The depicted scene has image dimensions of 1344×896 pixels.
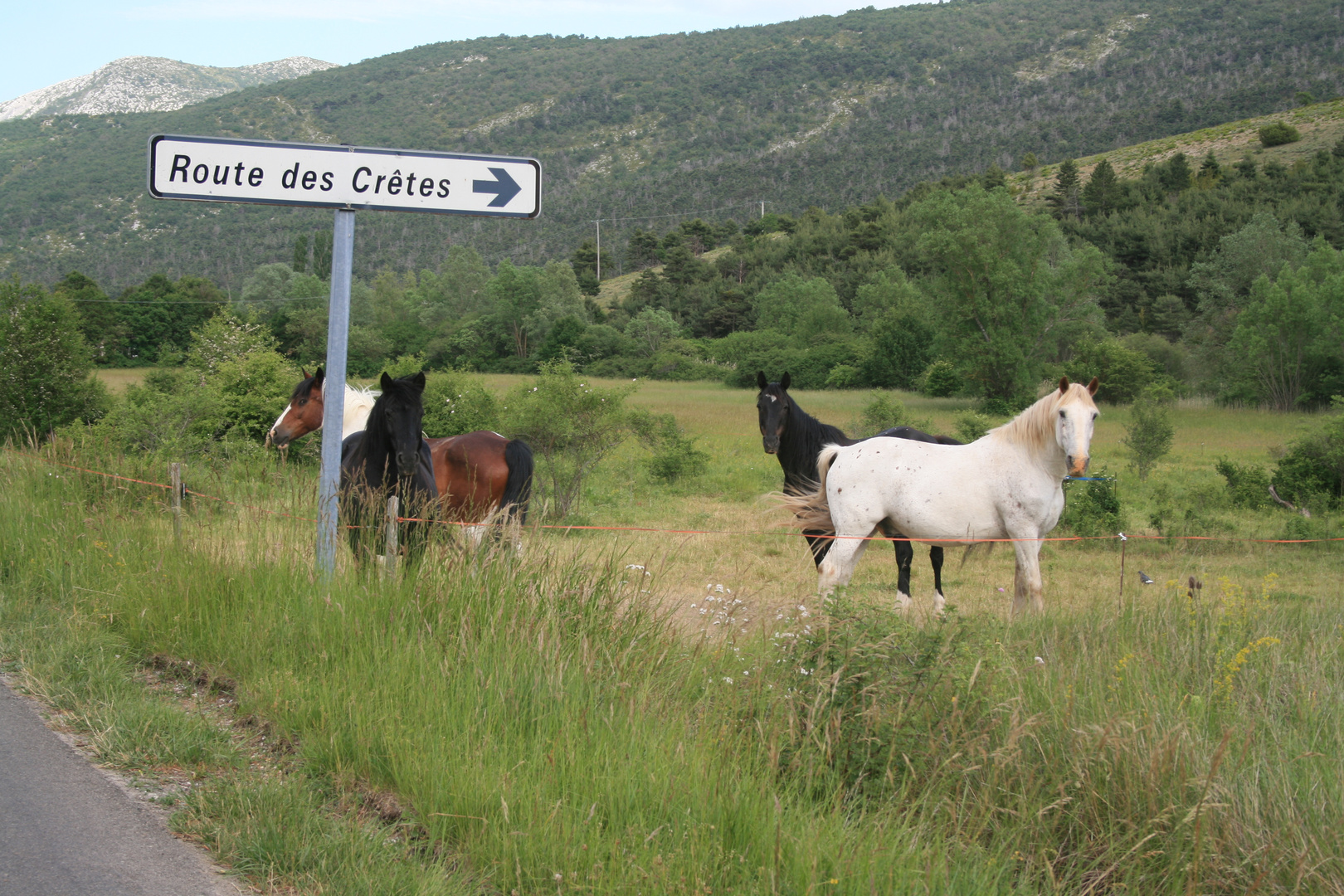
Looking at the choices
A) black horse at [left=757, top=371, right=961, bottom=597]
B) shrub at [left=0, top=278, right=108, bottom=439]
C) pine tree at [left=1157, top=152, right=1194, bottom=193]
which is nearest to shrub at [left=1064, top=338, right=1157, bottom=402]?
black horse at [left=757, top=371, right=961, bottom=597]

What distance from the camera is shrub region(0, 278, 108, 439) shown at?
15250 millimetres

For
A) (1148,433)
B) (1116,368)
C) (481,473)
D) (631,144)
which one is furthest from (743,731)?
(631,144)

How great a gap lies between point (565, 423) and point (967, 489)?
914cm

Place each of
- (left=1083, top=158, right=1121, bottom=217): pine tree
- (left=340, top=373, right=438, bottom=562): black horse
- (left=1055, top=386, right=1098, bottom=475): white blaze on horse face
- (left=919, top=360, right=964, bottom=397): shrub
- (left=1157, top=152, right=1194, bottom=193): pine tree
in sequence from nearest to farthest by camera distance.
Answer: (left=340, top=373, right=438, bottom=562): black horse < (left=1055, top=386, right=1098, bottom=475): white blaze on horse face < (left=919, top=360, right=964, bottom=397): shrub < (left=1083, top=158, right=1121, bottom=217): pine tree < (left=1157, top=152, right=1194, bottom=193): pine tree

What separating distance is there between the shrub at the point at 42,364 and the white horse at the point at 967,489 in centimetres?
1369

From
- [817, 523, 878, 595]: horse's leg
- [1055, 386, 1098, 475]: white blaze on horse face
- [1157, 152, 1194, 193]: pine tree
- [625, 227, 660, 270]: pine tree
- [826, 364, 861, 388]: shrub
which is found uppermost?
[1157, 152, 1194, 193]: pine tree

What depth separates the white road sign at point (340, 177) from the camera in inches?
193

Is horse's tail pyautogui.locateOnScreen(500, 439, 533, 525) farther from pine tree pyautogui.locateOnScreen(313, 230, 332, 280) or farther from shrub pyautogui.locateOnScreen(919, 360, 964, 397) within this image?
pine tree pyautogui.locateOnScreen(313, 230, 332, 280)

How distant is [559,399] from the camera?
15156 millimetres

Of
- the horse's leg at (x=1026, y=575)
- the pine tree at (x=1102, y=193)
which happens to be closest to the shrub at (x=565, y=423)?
the horse's leg at (x=1026, y=575)

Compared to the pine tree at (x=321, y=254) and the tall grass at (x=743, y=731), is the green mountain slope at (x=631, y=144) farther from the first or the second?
the tall grass at (x=743, y=731)

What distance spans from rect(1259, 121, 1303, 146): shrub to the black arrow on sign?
352ft

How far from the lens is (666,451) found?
19.0 m

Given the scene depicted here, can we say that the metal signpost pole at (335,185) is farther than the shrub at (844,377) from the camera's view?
No
